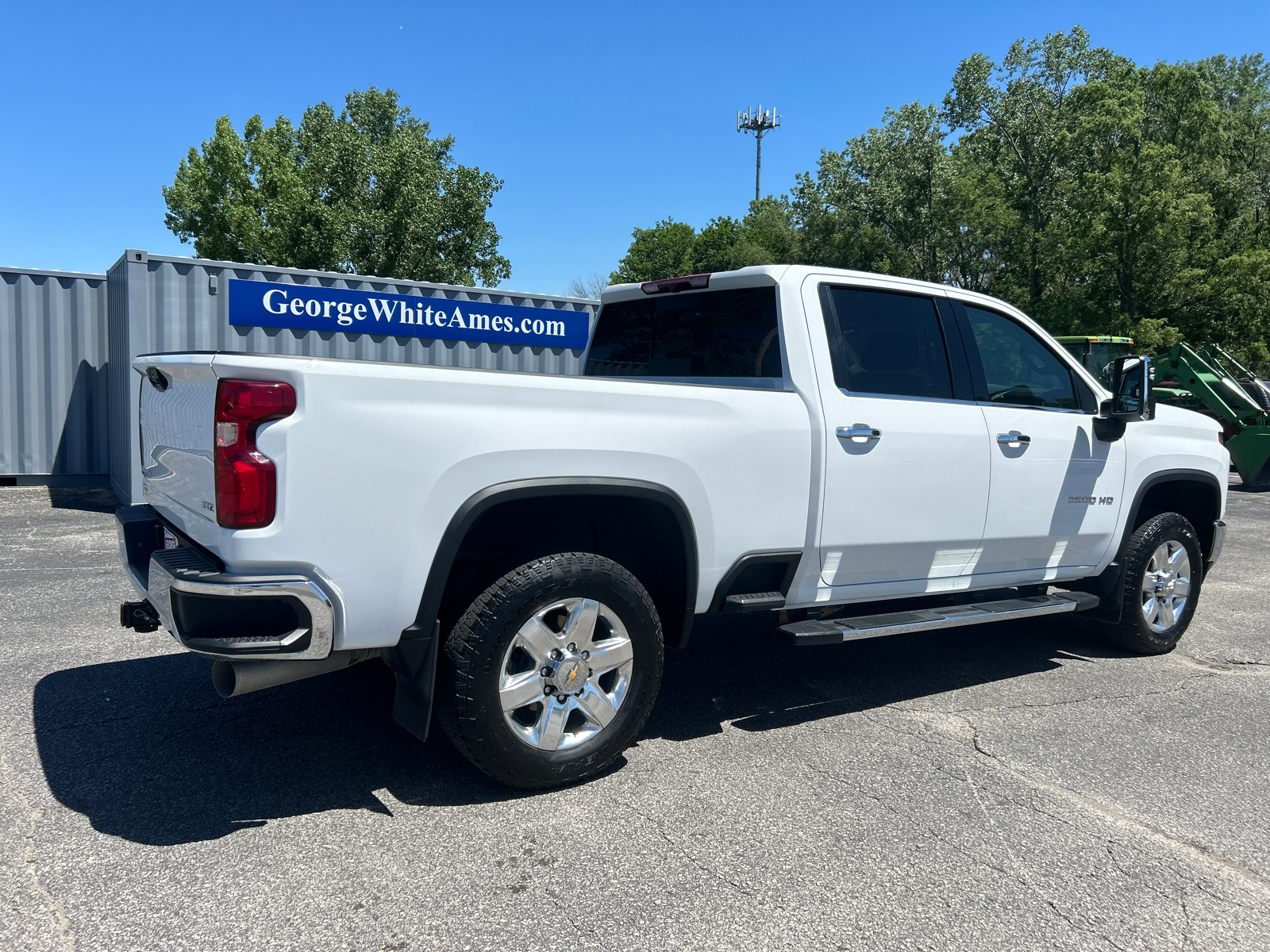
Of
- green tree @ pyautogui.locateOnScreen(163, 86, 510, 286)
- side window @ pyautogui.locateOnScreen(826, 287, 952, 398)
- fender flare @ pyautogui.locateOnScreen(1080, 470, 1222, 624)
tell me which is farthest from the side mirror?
green tree @ pyautogui.locateOnScreen(163, 86, 510, 286)

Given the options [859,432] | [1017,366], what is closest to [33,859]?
[859,432]

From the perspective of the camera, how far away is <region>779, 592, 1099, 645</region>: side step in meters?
3.84

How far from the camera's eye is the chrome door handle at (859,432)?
3928 millimetres

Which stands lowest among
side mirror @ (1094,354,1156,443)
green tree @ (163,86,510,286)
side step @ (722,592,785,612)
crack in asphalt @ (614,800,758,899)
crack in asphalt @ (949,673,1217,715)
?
crack in asphalt @ (614,800,758,899)

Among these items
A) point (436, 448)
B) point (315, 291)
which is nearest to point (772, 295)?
point (436, 448)

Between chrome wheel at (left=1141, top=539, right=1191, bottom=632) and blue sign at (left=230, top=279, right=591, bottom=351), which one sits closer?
chrome wheel at (left=1141, top=539, right=1191, bottom=632)

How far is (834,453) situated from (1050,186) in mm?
34687

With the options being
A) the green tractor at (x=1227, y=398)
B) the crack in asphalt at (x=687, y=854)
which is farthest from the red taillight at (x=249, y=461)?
the green tractor at (x=1227, y=398)

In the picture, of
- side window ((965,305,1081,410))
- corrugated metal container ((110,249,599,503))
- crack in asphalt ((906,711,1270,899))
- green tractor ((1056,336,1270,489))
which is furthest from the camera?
green tractor ((1056,336,1270,489))

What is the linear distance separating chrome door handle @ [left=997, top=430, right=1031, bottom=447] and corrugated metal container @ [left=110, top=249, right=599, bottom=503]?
18.9 ft

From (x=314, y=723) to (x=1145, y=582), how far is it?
4.61 meters

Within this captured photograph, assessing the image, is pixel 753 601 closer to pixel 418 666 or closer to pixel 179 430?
pixel 418 666

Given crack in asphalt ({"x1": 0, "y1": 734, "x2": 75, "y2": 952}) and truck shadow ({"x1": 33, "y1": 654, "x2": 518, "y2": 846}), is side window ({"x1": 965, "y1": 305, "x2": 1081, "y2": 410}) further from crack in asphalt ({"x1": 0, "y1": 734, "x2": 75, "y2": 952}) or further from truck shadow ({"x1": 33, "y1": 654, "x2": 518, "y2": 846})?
crack in asphalt ({"x1": 0, "y1": 734, "x2": 75, "y2": 952})

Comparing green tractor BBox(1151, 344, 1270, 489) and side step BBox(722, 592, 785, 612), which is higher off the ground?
green tractor BBox(1151, 344, 1270, 489)
